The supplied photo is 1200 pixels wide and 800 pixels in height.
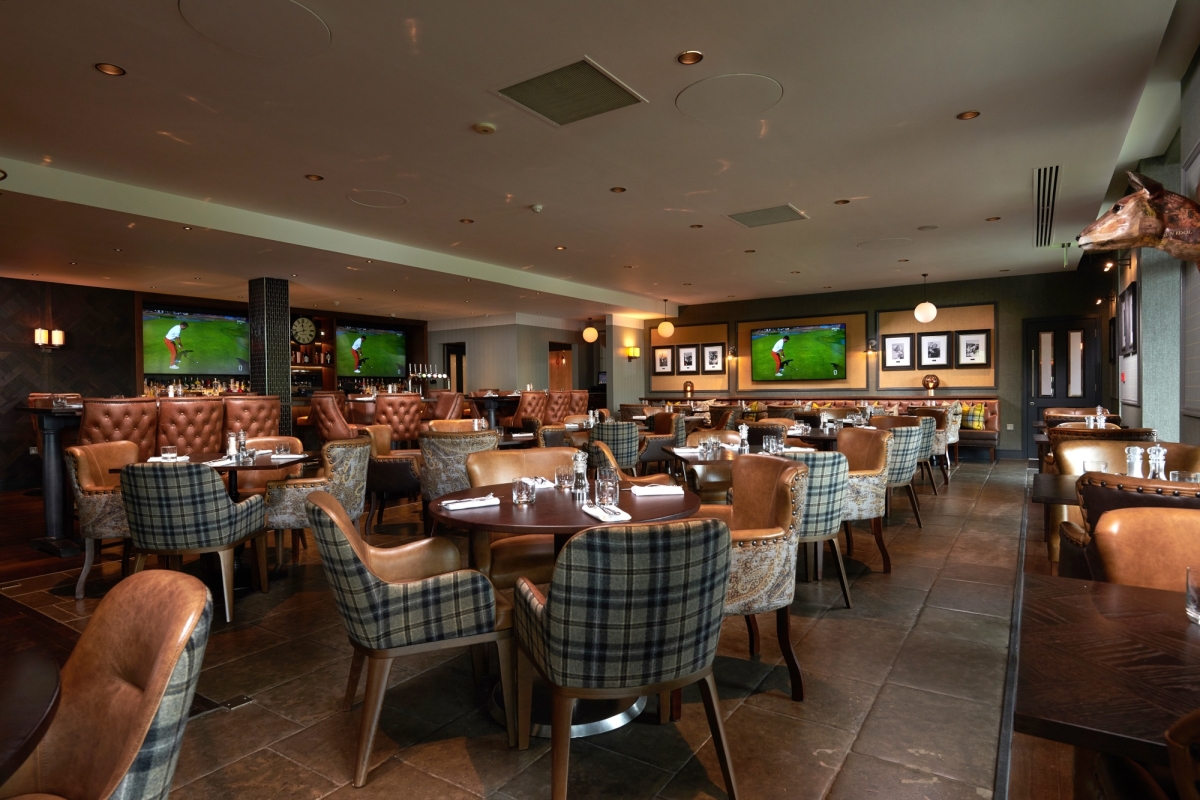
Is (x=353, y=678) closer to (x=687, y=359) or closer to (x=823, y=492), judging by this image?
(x=823, y=492)

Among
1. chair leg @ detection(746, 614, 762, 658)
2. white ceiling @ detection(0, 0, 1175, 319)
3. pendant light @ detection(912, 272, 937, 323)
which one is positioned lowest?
chair leg @ detection(746, 614, 762, 658)

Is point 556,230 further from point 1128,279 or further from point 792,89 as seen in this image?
point 1128,279

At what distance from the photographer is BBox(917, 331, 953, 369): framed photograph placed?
37.8 feet

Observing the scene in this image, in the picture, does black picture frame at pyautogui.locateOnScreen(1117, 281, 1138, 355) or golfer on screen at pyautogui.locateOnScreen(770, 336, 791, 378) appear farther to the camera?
golfer on screen at pyautogui.locateOnScreen(770, 336, 791, 378)

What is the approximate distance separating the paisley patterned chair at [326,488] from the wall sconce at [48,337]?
7430 millimetres

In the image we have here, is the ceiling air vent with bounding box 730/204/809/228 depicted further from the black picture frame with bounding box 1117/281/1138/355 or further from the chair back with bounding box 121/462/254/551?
the chair back with bounding box 121/462/254/551

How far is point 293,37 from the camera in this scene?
130 inches

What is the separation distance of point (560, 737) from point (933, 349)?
38.6ft

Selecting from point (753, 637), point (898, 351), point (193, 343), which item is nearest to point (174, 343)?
point (193, 343)

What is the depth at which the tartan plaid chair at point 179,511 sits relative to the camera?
3.37 metres

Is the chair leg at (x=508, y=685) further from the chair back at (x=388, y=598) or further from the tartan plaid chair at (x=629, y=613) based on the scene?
the tartan plaid chair at (x=629, y=613)

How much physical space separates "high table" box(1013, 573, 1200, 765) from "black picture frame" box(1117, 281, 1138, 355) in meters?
6.37

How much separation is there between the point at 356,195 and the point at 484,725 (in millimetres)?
5018

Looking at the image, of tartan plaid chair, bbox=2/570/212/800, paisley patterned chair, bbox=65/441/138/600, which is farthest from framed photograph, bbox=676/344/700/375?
tartan plaid chair, bbox=2/570/212/800
